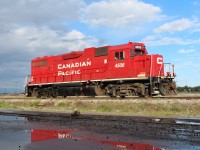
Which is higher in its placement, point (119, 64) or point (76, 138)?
point (119, 64)

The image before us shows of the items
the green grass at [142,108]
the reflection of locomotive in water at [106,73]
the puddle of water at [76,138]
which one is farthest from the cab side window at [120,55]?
the puddle of water at [76,138]

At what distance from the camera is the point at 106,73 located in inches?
977

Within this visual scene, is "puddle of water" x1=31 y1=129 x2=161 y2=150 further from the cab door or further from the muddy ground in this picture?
the cab door

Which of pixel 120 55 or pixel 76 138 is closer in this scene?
pixel 76 138

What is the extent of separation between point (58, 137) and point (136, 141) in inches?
89.0

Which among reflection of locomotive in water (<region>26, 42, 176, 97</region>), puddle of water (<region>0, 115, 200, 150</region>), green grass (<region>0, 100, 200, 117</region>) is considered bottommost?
puddle of water (<region>0, 115, 200, 150</region>)

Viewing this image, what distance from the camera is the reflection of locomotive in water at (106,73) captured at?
72.9 ft

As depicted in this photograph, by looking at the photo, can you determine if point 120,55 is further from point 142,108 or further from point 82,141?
point 82,141

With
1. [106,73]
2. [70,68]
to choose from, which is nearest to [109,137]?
[106,73]

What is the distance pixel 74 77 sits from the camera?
2781 cm

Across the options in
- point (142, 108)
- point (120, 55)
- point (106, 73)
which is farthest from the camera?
point (106, 73)

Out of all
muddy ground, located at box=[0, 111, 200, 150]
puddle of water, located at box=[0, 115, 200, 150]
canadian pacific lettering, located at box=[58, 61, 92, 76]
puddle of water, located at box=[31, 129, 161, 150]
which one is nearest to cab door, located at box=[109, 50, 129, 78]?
canadian pacific lettering, located at box=[58, 61, 92, 76]

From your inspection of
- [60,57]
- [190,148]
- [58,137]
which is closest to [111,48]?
[60,57]

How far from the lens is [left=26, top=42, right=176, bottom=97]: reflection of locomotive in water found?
22.2 m
